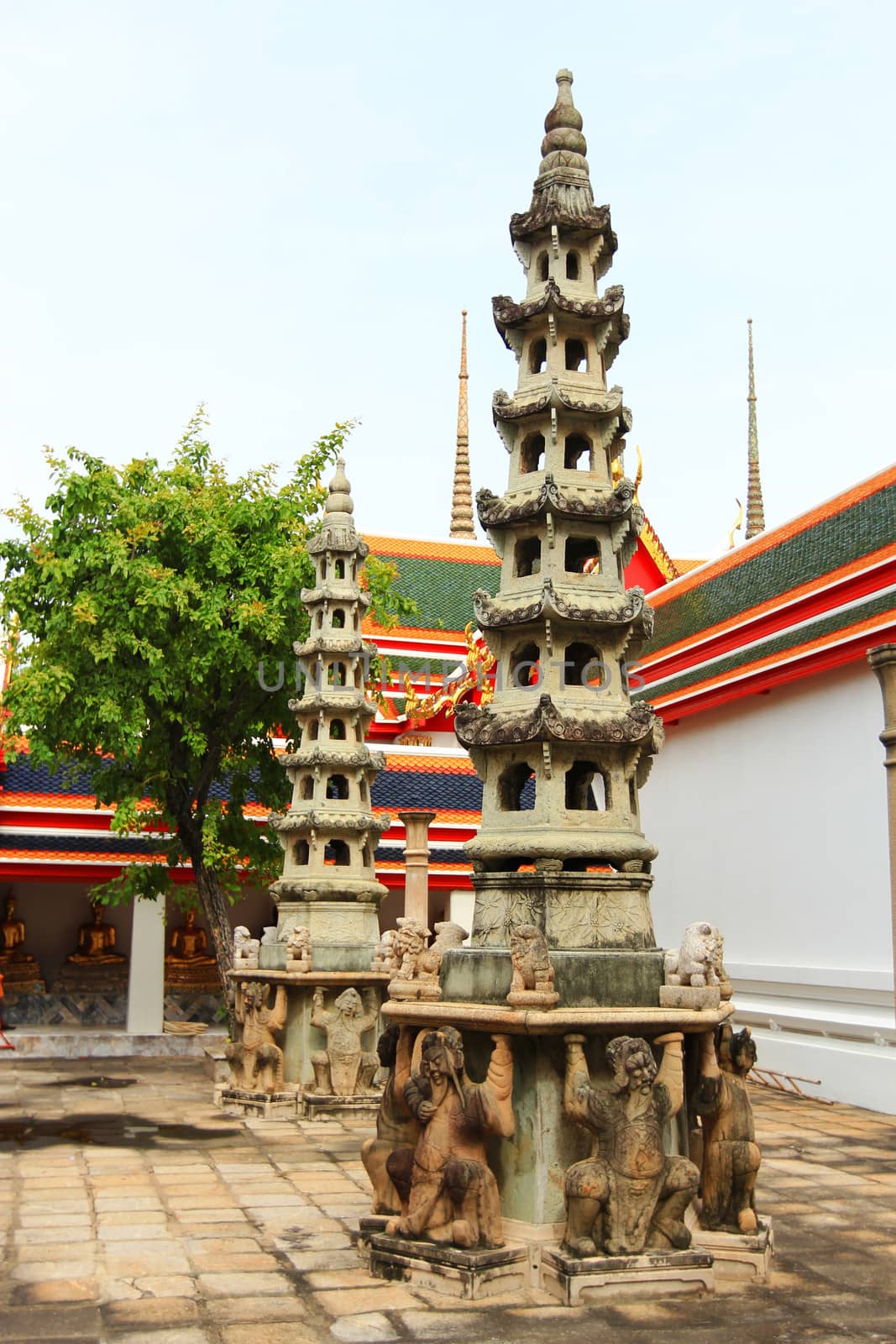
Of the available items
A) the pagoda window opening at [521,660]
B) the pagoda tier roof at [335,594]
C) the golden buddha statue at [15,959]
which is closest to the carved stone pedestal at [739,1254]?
the pagoda window opening at [521,660]

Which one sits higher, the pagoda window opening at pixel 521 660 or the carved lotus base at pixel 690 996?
the pagoda window opening at pixel 521 660

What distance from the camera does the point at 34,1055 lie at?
2072 centimetres

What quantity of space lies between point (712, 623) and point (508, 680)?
13.5m

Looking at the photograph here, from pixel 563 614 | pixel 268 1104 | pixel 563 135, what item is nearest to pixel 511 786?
pixel 563 614

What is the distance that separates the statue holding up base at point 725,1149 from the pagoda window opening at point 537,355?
4.98 meters

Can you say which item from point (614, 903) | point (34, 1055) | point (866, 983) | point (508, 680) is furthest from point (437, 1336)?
point (34, 1055)

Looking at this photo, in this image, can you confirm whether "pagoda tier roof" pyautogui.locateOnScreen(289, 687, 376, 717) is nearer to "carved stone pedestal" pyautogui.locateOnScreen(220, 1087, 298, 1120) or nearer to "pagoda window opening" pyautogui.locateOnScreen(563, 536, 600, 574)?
"carved stone pedestal" pyautogui.locateOnScreen(220, 1087, 298, 1120)

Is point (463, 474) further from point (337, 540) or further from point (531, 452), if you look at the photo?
point (531, 452)

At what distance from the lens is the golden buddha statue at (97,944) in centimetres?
2453

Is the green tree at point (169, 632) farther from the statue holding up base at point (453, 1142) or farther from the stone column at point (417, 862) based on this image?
the statue holding up base at point (453, 1142)

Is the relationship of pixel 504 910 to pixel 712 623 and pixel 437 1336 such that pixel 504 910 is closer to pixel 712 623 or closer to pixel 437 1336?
pixel 437 1336

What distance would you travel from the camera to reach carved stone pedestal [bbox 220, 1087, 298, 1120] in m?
14.9

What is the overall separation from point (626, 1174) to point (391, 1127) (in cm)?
175

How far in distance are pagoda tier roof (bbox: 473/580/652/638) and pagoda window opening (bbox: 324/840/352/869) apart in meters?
7.27
